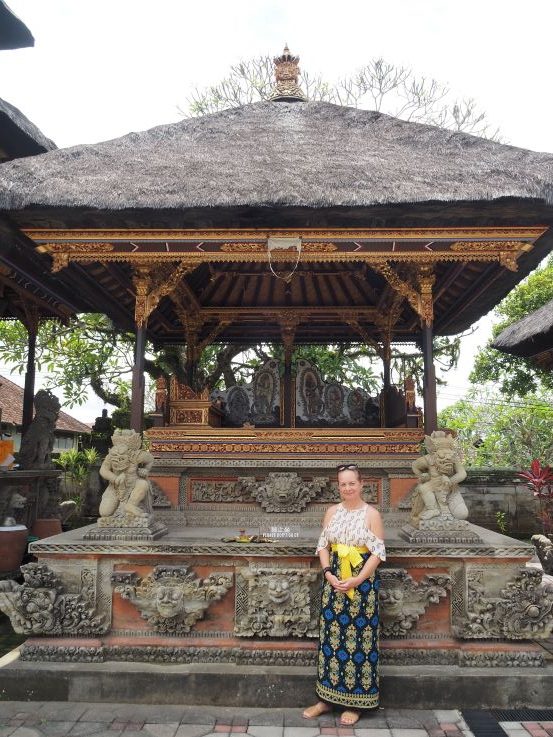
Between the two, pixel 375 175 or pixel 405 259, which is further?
pixel 405 259

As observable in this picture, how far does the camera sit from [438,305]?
28.8ft

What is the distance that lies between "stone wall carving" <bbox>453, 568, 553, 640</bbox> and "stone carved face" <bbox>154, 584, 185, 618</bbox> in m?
2.37

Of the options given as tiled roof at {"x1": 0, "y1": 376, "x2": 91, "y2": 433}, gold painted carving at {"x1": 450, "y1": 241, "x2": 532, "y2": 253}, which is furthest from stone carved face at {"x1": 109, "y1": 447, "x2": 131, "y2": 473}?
tiled roof at {"x1": 0, "y1": 376, "x2": 91, "y2": 433}

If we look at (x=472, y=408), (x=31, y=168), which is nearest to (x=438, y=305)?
(x=31, y=168)

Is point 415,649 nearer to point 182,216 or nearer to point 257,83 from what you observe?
point 182,216

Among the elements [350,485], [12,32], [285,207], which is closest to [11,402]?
[12,32]

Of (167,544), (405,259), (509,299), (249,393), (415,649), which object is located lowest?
(415,649)

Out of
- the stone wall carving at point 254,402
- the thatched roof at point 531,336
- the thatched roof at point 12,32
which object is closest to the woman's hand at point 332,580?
the stone wall carving at point 254,402

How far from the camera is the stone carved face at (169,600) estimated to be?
4.61m

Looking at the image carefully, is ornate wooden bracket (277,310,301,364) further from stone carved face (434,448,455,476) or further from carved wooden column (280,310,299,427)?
stone carved face (434,448,455,476)

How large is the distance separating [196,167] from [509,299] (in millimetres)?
14428

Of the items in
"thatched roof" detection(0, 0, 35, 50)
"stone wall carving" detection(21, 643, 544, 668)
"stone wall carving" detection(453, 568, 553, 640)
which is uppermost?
"thatched roof" detection(0, 0, 35, 50)

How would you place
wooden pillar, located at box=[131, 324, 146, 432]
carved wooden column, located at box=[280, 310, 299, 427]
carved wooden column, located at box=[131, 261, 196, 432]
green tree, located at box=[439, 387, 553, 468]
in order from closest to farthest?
wooden pillar, located at box=[131, 324, 146, 432] → carved wooden column, located at box=[131, 261, 196, 432] → carved wooden column, located at box=[280, 310, 299, 427] → green tree, located at box=[439, 387, 553, 468]

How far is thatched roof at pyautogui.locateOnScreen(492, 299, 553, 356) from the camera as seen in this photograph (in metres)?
11.2
